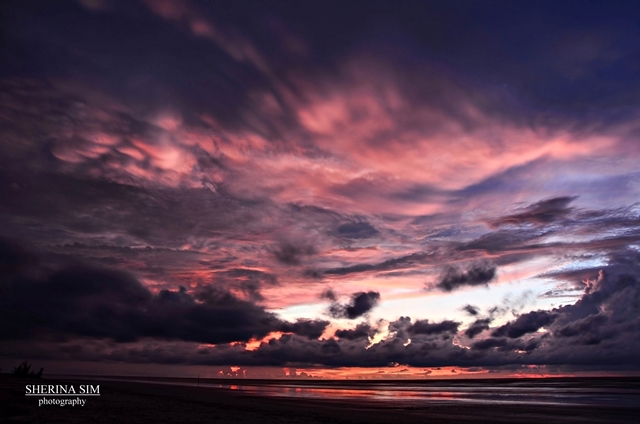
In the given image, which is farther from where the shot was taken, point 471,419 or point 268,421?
point 471,419

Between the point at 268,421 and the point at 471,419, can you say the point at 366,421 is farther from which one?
the point at 471,419

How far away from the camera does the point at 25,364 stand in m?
88.6

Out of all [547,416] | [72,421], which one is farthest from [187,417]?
[547,416]

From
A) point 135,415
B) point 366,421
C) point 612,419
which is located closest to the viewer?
point 135,415

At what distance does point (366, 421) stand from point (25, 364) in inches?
3371

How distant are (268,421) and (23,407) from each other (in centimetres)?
1999

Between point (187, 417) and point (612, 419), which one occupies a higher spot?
point (187, 417)

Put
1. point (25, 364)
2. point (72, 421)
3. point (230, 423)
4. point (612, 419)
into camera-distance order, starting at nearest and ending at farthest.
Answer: point (72, 421) < point (230, 423) < point (612, 419) < point (25, 364)

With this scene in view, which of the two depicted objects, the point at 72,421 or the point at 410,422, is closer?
the point at 72,421

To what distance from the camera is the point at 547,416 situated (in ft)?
147

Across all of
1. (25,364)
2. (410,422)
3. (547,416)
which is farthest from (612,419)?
(25,364)

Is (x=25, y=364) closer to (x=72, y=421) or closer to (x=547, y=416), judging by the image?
(x=72, y=421)

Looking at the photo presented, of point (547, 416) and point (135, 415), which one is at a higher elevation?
point (135, 415)

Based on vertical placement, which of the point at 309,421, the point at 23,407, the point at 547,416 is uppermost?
the point at 23,407
